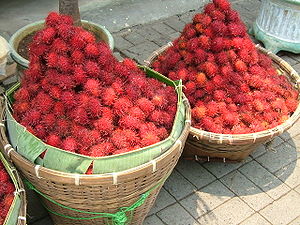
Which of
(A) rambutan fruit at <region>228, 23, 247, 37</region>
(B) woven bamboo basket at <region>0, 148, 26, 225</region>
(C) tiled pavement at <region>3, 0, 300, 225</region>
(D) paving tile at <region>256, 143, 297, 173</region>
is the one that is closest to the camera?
(B) woven bamboo basket at <region>0, 148, 26, 225</region>

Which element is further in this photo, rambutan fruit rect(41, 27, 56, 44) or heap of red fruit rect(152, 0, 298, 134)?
heap of red fruit rect(152, 0, 298, 134)

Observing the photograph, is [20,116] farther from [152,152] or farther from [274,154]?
[274,154]

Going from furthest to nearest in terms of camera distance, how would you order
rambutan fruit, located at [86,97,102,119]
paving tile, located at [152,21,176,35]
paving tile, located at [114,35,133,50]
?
1. paving tile, located at [152,21,176,35]
2. paving tile, located at [114,35,133,50]
3. rambutan fruit, located at [86,97,102,119]

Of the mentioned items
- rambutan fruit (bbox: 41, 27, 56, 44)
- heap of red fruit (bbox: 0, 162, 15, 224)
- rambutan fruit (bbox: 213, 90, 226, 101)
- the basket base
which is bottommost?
the basket base

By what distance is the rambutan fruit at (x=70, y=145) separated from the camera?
5.92 ft

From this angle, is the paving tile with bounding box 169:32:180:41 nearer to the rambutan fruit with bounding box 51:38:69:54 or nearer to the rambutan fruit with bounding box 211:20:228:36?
the rambutan fruit with bounding box 211:20:228:36

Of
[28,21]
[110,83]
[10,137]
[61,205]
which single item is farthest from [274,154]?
[28,21]

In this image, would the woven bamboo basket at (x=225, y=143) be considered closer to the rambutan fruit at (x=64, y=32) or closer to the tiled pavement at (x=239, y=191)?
the tiled pavement at (x=239, y=191)

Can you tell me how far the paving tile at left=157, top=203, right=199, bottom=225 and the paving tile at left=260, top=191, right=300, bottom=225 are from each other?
17.2 inches

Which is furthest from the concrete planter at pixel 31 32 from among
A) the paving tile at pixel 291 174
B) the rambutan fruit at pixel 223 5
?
the paving tile at pixel 291 174

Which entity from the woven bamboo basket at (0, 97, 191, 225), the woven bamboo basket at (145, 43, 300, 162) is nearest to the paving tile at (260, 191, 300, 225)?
the woven bamboo basket at (145, 43, 300, 162)

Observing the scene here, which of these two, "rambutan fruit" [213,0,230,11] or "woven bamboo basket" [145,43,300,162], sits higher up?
"rambutan fruit" [213,0,230,11]

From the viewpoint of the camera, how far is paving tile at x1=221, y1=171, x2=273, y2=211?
8.15 feet

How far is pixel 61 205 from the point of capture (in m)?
1.88
